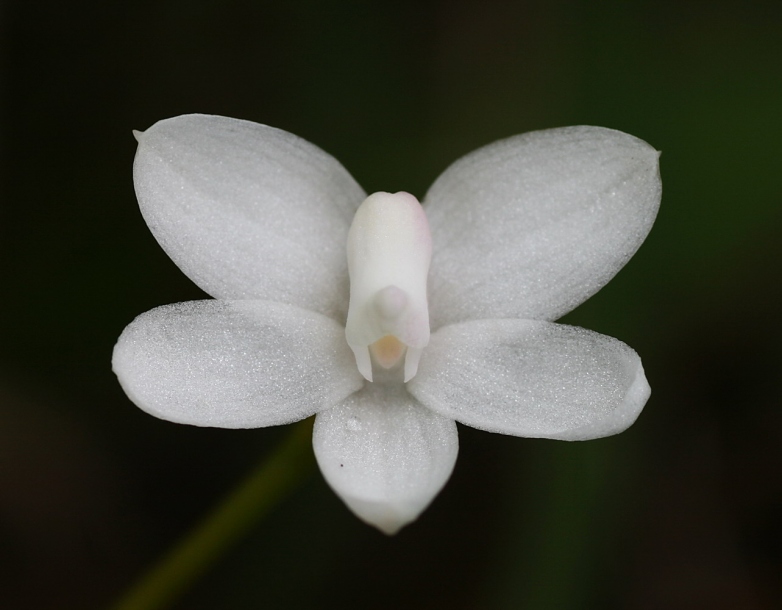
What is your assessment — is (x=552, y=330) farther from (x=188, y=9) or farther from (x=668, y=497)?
(x=188, y=9)

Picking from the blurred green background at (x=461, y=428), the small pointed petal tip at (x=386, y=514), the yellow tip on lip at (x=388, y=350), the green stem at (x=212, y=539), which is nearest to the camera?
the small pointed petal tip at (x=386, y=514)

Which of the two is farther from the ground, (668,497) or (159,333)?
(159,333)

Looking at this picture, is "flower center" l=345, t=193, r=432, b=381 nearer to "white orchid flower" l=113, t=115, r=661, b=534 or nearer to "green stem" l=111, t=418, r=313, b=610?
"white orchid flower" l=113, t=115, r=661, b=534

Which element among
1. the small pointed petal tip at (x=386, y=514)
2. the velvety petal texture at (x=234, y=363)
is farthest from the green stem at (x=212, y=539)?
the small pointed petal tip at (x=386, y=514)

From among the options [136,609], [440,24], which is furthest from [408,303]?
[440,24]

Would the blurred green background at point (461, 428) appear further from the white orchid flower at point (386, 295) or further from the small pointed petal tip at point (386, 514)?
the small pointed petal tip at point (386, 514)

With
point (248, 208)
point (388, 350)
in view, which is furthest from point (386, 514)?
point (248, 208)

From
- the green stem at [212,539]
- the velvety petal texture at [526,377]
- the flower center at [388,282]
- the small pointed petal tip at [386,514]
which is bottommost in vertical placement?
the green stem at [212,539]
